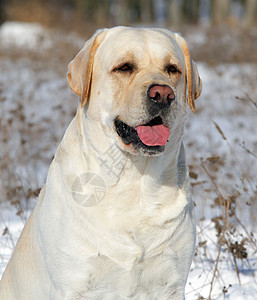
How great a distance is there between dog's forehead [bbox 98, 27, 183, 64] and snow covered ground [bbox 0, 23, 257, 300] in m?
0.62

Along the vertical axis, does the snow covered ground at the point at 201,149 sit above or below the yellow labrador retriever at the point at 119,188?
below

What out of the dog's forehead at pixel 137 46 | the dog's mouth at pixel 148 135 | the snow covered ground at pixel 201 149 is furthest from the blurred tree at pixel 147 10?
the dog's mouth at pixel 148 135

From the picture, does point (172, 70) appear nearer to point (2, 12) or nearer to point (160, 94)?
point (160, 94)

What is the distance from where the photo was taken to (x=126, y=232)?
2.40m

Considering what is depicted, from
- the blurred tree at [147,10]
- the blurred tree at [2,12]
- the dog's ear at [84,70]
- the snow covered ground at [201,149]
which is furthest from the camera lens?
the blurred tree at [147,10]

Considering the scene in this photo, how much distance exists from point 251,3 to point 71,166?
20527 mm

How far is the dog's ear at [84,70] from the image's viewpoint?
8.09 feet

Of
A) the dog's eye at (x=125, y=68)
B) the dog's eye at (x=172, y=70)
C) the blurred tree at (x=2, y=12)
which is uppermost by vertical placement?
the dog's eye at (x=125, y=68)

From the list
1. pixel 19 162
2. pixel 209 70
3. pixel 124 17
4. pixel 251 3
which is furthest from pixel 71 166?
pixel 124 17

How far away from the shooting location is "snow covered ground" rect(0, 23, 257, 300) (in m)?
3.41

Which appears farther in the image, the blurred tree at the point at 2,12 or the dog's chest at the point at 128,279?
the blurred tree at the point at 2,12

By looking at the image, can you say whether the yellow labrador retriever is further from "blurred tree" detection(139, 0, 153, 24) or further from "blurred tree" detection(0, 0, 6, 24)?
"blurred tree" detection(139, 0, 153, 24)

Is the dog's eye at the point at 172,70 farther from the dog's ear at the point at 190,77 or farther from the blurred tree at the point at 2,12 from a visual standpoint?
the blurred tree at the point at 2,12

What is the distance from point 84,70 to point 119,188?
62 cm
